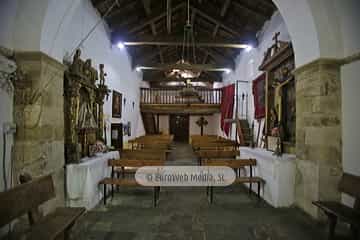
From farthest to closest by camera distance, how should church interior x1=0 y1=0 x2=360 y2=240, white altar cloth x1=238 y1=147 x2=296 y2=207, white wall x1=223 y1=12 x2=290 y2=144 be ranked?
1. white wall x1=223 y1=12 x2=290 y2=144
2. white altar cloth x1=238 y1=147 x2=296 y2=207
3. church interior x1=0 y1=0 x2=360 y2=240

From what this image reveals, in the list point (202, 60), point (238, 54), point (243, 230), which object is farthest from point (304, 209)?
point (202, 60)

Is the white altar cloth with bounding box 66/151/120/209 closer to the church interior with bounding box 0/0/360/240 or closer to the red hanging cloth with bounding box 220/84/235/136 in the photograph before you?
the church interior with bounding box 0/0/360/240

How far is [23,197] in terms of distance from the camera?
188 centimetres

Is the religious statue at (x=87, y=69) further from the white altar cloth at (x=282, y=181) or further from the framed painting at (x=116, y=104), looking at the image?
the white altar cloth at (x=282, y=181)

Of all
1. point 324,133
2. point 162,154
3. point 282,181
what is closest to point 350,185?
point 324,133

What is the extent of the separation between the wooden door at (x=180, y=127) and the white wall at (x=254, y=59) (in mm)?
5607

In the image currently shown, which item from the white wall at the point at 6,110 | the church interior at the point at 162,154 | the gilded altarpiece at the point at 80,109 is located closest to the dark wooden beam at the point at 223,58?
the church interior at the point at 162,154

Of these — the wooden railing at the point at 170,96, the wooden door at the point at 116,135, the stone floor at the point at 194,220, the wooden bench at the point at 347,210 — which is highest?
the wooden railing at the point at 170,96

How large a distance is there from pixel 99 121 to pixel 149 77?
823cm

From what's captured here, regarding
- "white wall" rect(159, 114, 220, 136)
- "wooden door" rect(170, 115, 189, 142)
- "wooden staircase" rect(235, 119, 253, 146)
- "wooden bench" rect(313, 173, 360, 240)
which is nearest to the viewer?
"wooden bench" rect(313, 173, 360, 240)

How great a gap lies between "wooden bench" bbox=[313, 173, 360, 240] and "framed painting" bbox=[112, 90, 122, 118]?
5537mm

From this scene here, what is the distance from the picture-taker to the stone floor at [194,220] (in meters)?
2.40

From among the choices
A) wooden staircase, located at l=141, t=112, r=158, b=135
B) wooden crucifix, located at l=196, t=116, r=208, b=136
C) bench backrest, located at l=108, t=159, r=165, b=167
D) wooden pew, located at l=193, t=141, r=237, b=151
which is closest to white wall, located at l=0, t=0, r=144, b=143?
bench backrest, located at l=108, t=159, r=165, b=167

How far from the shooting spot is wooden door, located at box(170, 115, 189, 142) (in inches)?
588
